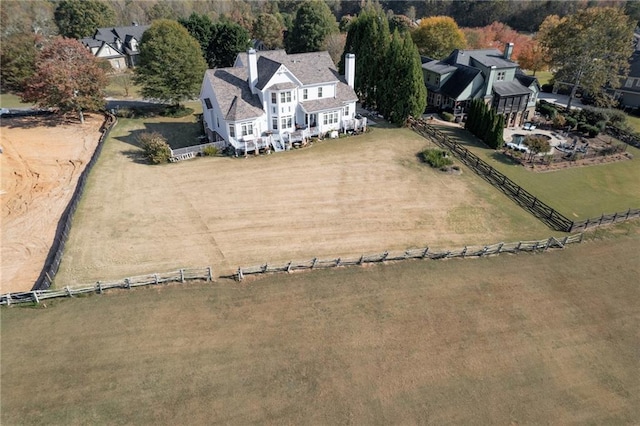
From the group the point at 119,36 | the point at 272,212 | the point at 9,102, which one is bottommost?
the point at 272,212

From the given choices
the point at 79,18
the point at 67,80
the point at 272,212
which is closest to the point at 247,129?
the point at 272,212

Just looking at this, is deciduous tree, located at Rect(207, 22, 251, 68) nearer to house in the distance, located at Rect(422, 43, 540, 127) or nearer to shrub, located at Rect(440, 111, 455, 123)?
house in the distance, located at Rect(422, 43, 540, 127)

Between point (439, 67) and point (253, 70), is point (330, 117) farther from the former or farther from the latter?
point (439, 67)

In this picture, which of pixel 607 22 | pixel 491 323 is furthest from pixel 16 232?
pixel 607 22

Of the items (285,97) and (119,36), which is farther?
(119,36)

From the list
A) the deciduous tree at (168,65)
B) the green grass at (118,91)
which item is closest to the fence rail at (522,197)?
the deciduous tree at (168,65)

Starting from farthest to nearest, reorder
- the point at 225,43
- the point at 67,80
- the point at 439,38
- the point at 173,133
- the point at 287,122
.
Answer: the point at 225,43 < the point at 439,38 < the point at 173,133 < the point at 67,80 < the point at 287,122
